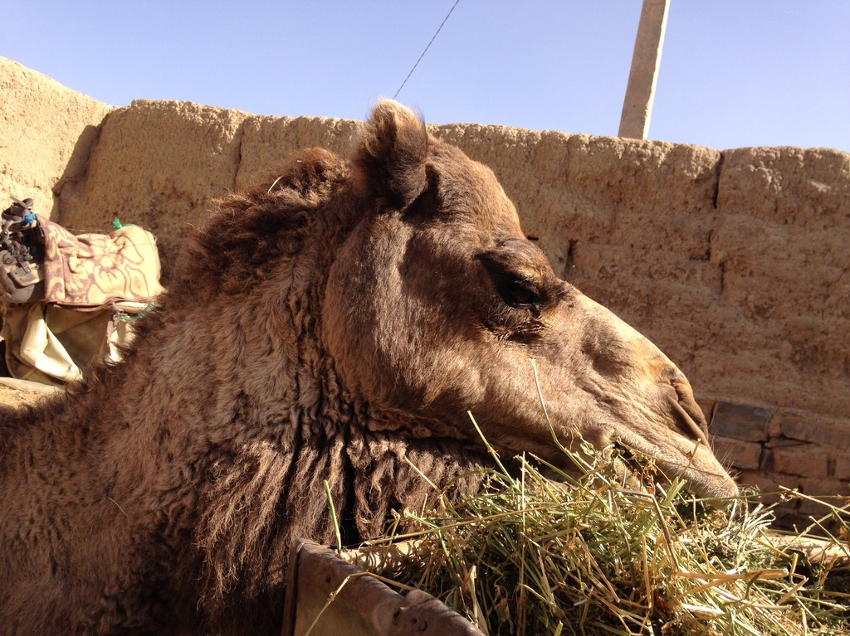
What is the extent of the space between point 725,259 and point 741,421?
3.89ft

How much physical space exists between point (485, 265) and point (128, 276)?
4.30 m

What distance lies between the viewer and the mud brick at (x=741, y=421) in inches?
209

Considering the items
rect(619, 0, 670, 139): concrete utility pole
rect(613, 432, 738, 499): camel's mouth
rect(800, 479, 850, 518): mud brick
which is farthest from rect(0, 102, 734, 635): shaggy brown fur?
rect(619, 0, 670, 139): concrete utility pole

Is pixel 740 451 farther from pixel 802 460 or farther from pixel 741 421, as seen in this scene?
pixel 802 460

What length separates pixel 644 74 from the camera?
6992 millimetres

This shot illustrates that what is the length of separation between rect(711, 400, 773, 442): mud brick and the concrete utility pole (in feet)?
9.35

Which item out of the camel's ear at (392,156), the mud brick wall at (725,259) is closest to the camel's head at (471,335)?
the camel's ear at (392,156)

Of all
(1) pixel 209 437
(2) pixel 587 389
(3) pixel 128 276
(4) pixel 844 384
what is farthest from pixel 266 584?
(4) pixel 844 384

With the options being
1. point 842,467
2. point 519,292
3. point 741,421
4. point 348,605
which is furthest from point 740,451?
point 348,605

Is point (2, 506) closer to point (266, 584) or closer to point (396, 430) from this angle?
point (266, 584)

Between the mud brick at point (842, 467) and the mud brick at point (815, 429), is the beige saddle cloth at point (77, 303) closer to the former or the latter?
the mud brick at point (815, 429)

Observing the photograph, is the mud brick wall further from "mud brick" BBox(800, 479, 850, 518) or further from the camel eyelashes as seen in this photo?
the camel eyelashes

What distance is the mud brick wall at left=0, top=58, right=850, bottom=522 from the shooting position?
17.2ft

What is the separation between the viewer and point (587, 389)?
2207 millimetres
